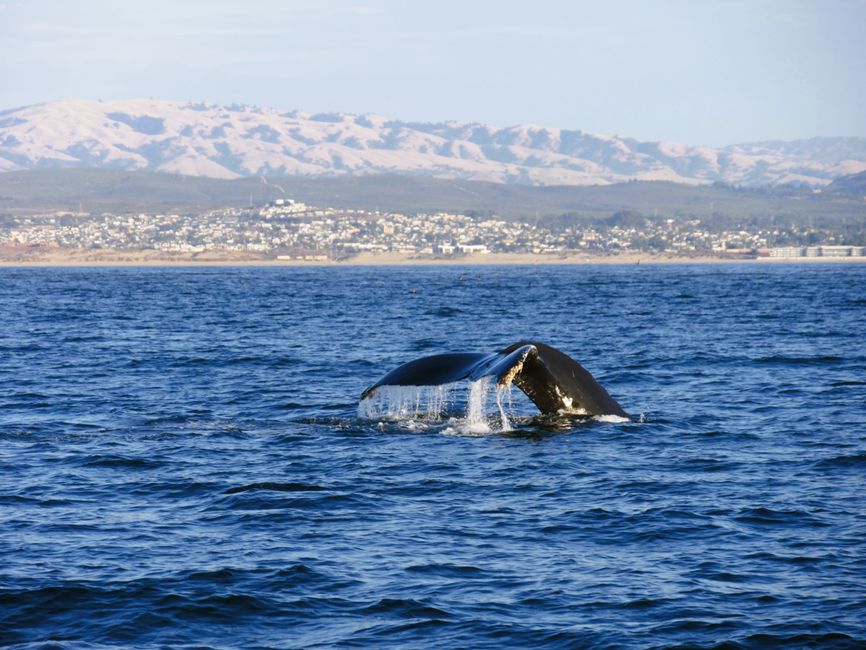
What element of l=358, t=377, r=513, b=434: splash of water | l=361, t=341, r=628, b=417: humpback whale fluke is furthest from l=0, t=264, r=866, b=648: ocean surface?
l=361, t=341, r=628, b=417: humpback whale fluke

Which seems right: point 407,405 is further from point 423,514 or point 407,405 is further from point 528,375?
point 423,514

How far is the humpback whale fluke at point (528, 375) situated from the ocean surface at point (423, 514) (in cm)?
35

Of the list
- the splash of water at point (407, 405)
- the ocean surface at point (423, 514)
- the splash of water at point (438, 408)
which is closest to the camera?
the ocean surface at point (423, 514)

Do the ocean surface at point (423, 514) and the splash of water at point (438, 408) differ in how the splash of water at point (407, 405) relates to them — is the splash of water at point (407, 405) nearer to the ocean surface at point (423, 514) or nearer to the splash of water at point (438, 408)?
the splash of water at point (438, 408)

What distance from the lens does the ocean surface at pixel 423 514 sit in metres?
10.1

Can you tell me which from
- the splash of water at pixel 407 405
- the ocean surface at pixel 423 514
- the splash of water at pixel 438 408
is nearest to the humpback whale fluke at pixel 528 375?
the ocean surface at pixel 423 514

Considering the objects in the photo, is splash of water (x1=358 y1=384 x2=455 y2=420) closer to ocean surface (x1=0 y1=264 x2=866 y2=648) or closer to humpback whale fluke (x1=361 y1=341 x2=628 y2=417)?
ocean surface (x1=0 y1=264 x2=866 y2=648)

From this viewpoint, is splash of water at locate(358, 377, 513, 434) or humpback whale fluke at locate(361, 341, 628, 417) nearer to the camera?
humpback whale fluke at locate(361, 341, 628, 417)

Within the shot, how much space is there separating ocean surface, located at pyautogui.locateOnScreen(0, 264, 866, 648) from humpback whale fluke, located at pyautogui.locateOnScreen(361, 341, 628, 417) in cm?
35

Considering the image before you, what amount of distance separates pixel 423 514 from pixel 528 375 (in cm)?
403

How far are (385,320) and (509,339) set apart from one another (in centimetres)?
1156

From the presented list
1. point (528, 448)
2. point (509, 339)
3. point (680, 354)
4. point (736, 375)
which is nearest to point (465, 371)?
point (528, 448)

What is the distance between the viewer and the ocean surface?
33.1ft

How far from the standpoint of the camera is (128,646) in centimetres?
953
